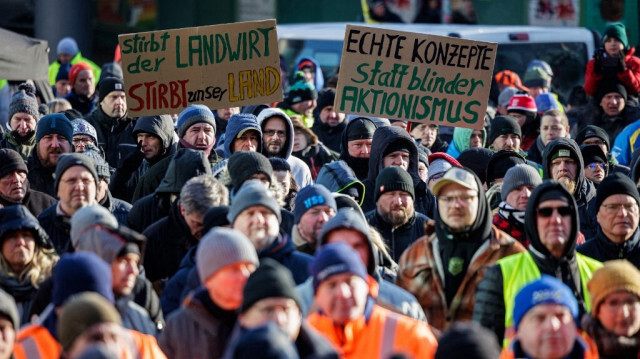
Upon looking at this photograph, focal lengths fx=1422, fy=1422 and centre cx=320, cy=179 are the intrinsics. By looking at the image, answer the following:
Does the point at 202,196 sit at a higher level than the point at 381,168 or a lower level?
lower

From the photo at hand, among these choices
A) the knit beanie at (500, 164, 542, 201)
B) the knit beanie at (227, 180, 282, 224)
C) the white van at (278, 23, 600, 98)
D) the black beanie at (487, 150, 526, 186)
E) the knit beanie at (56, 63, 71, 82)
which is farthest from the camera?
the white van at (278, 23, 600, 98)

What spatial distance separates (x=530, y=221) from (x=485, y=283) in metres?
0.45

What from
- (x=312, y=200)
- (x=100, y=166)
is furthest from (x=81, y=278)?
(x=100, y=166)

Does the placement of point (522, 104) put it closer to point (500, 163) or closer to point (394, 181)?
point (500, 163)

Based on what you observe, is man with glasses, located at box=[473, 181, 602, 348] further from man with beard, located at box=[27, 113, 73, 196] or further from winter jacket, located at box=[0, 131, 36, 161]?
winter jacket, located at box=[0, 131, 36, 161]

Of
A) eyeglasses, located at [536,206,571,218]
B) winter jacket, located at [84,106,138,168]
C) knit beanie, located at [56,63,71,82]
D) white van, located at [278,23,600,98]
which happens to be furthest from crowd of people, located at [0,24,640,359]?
A: white van, located at [278,23,600,98]

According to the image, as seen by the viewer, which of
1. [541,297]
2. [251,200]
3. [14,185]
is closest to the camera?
[541,297]

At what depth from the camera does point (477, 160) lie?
10.3m

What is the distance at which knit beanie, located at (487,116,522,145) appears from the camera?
11.0 m

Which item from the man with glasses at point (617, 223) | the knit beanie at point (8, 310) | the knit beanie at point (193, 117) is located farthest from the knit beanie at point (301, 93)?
the knit beanie at point (8, 310)

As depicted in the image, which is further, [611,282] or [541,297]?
[611,282]

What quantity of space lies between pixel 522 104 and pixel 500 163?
3.50 metres

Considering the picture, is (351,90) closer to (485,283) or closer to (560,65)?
(485,283)

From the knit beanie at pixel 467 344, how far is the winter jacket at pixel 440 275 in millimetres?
1956
